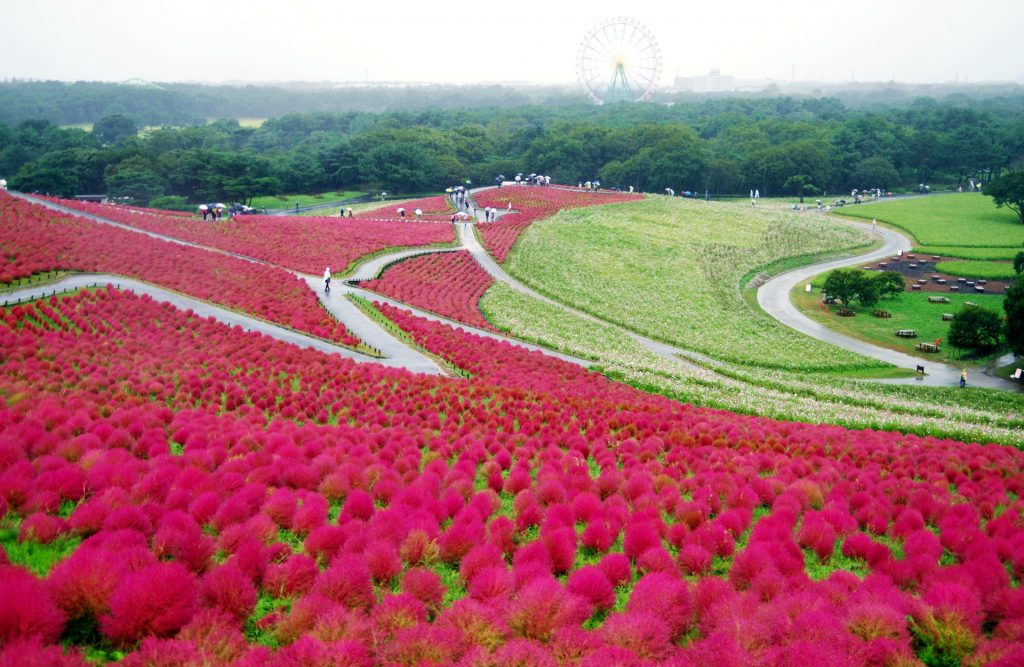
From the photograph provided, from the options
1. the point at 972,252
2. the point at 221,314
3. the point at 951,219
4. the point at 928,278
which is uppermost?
the point at 221,314

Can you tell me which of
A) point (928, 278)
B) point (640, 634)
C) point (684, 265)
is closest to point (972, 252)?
point (928, 278)

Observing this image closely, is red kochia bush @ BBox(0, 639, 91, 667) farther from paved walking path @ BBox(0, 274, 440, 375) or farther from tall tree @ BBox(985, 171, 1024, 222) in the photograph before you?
tall tree @ BBox(985, 171, 1024, 222)

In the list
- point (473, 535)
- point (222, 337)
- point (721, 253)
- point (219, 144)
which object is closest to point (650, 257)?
point (721, 253)

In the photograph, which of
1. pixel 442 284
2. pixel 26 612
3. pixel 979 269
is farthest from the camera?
pixel 979 269

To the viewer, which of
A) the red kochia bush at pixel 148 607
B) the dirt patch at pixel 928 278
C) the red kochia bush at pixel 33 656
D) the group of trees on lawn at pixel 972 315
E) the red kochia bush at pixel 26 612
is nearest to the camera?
the red kochia bush at pixel 33 656

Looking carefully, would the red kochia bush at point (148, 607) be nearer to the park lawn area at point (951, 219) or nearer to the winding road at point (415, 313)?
the winding road at point (415, 313)

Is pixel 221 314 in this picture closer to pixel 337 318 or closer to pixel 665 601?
pixel 337 318

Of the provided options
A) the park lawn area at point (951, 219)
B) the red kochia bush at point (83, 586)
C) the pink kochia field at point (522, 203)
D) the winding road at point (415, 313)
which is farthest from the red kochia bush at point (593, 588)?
the park lawn area at point (951, 219)

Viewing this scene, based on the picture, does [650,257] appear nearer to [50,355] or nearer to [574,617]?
[50,355]
